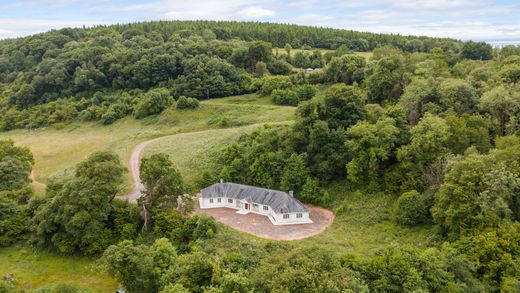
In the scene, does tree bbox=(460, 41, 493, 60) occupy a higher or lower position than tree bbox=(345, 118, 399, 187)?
higher

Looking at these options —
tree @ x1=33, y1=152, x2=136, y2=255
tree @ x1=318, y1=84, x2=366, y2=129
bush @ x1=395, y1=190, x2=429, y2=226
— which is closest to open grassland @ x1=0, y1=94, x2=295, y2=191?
tree @ x1=318, y1=84, x2=366, y2=129

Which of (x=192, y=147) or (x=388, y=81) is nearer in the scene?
(x=388, y=81)

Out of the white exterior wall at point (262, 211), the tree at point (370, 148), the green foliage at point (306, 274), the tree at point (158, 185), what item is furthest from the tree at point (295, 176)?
the green foliage at point (306, 274)

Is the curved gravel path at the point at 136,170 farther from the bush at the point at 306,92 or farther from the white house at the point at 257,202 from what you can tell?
the bush at the point at 306,92

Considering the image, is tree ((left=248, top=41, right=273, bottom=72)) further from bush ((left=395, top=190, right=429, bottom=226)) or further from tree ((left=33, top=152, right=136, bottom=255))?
bush ((left=395, top=190, right=429, bottom=226))

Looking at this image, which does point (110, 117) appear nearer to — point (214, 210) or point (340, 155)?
point (214, 210)

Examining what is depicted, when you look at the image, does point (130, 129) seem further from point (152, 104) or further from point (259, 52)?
point (259, 52)

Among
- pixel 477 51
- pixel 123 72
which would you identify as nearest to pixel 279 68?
pixel 123 72
